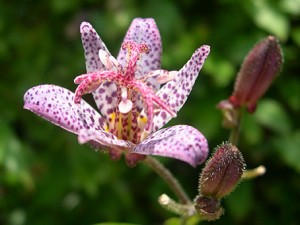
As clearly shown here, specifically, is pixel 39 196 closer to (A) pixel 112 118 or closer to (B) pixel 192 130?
(A) pixel 112 118

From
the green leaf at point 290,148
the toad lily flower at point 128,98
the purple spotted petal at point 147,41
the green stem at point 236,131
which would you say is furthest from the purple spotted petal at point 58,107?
the green leaf at point 290,148

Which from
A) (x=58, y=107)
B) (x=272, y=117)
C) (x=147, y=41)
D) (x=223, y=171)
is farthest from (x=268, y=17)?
(x=58, y=107)

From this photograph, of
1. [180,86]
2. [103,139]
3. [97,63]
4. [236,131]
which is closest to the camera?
[103,139]

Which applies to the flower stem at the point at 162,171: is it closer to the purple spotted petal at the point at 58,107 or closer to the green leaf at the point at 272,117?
the purple spotted petal at the point at 58,107

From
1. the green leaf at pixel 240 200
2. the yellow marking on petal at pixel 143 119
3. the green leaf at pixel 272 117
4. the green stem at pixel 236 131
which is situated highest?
the yellow marking on petal at pixel 143 119

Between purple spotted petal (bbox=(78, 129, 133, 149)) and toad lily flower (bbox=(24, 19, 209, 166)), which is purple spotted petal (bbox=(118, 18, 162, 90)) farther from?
purple spotted petal (bbox=(78, 129, 133, 149))

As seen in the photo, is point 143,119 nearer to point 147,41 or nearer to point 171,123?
point 147,41
